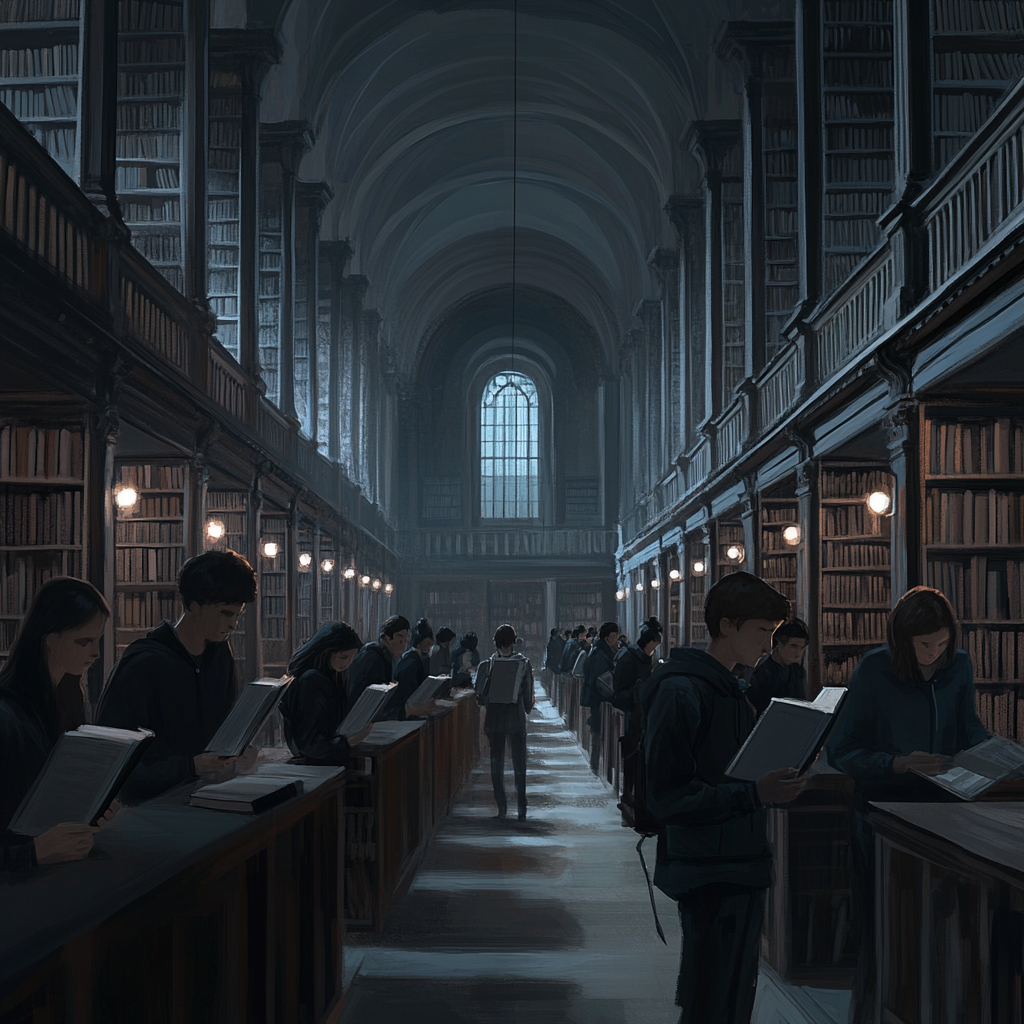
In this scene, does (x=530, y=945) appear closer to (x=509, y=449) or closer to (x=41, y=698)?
(x=41, y=698)

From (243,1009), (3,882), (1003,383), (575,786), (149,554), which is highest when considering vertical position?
(1003,383)

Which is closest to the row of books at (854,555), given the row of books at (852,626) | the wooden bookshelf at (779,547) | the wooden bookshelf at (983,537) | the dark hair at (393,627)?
the row of books at (852,626)

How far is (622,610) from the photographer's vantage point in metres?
26.7

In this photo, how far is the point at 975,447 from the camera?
24.5 ft

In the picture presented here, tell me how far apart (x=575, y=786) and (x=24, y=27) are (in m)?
7.45

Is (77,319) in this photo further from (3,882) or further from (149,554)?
(3,882)

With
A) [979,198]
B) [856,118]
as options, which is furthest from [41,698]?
[856,118]

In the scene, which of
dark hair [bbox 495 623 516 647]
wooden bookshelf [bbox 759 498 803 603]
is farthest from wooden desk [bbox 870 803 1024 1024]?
wooden bookshelf [bbox 759 498 803 603]

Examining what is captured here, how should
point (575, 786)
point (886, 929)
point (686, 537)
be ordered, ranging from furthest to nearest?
point (686, 537) → point (575, 786) → point (886, 929)

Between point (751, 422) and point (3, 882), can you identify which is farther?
point (751, 422)

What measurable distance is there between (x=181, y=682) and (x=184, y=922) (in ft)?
3.37

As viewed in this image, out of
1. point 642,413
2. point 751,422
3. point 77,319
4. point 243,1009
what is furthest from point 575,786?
point 642,413

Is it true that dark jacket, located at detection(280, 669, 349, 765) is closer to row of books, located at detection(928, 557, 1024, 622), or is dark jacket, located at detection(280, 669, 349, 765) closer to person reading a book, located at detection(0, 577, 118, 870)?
person reading a book, located at detection(0, 577, 118, 870)

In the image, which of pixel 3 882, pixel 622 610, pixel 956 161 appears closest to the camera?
pixel 3 882
